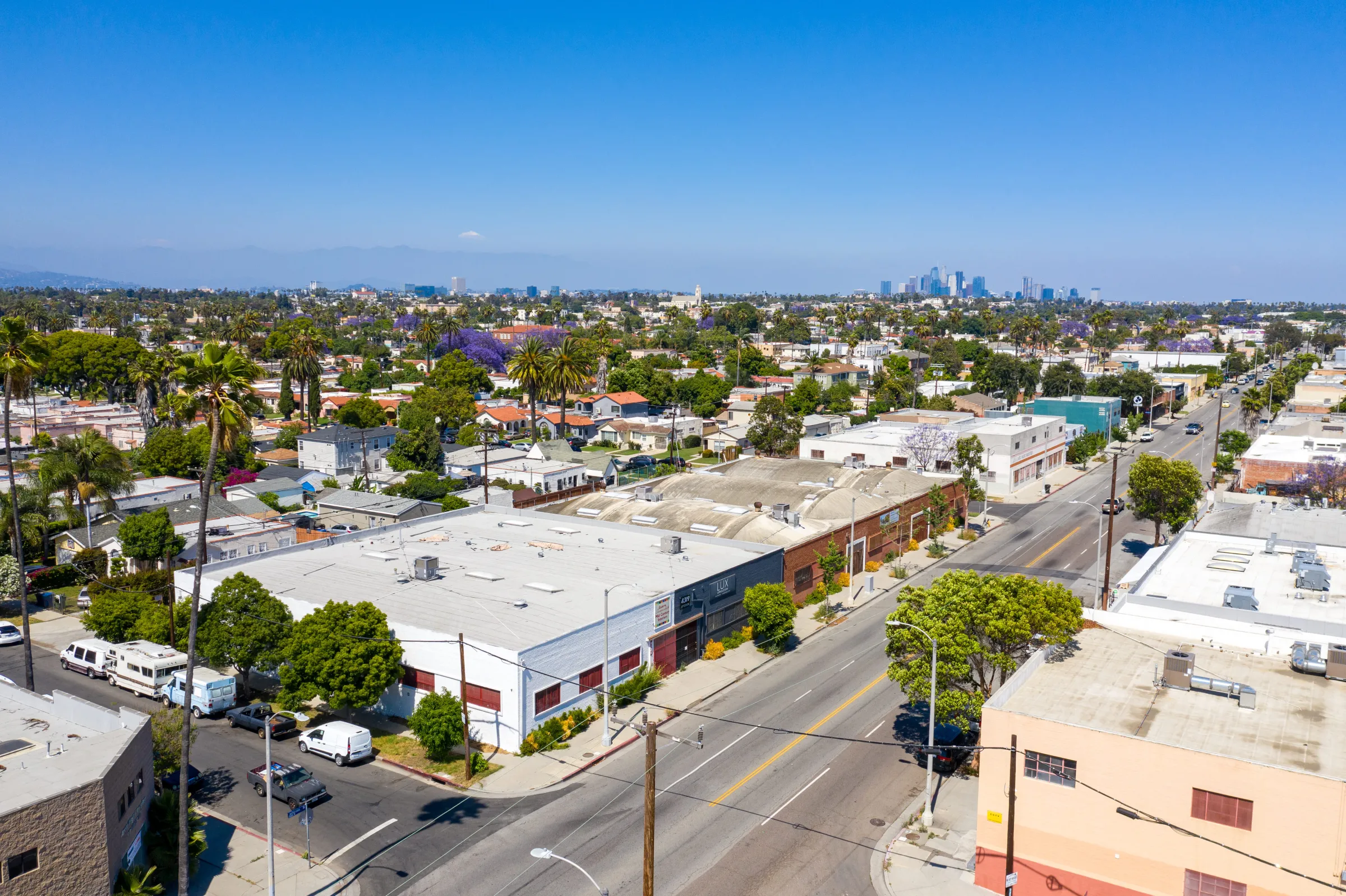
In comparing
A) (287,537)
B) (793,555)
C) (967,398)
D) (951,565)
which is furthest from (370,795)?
(967,398)

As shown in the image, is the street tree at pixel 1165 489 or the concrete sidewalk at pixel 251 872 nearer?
the concrete sidewalk at pixel 251 872

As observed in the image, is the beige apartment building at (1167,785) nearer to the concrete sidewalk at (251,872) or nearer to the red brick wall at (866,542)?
the concrete sidewalk at (251,872)

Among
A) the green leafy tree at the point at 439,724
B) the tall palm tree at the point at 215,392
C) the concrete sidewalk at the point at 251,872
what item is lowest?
the concrete sidewalk at the point at 251,872

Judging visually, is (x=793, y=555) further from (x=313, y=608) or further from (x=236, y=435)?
(x=236, y=435)

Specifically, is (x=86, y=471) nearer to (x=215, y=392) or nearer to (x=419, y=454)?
(x=419, y=454)

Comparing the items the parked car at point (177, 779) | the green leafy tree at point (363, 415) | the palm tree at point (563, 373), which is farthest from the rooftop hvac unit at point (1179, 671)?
the green leafy tree at point (363, 415)

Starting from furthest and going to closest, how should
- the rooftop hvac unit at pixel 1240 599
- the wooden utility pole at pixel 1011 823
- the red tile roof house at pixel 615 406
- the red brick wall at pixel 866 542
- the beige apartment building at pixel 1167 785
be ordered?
1. the red tile roof house at pixel 615 406
2. the red brick wall at pixel 866 542
3. the rooftop hvac unit at pixel 1240 599
4. the wooden utility pole at pixel 1011 823
5. the beige apartment building at pixel 1167 785

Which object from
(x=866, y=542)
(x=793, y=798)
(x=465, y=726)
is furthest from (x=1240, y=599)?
(x=465, y=726)
